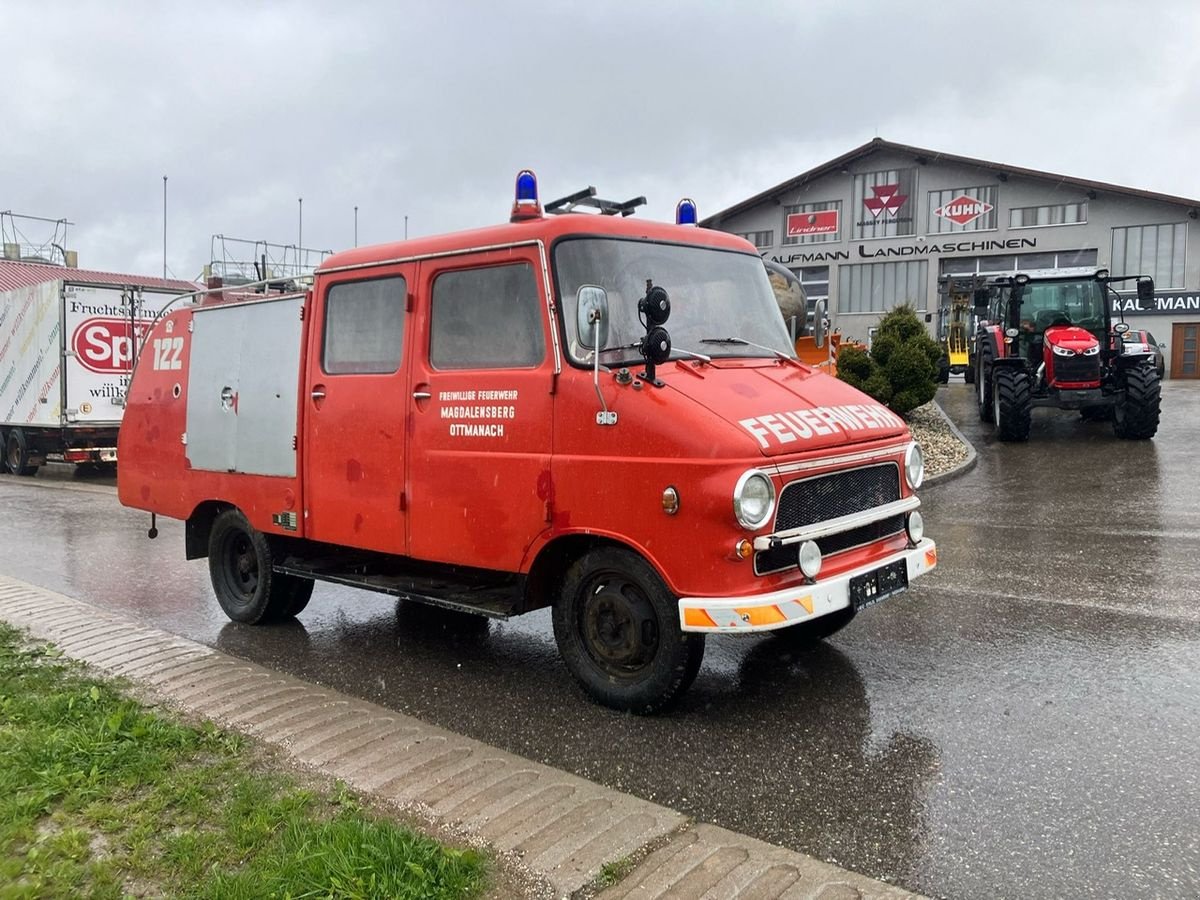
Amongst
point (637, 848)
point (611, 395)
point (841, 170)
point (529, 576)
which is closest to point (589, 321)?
point (611, 395)

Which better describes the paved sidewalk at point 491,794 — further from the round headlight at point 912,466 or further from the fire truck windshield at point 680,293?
the round headlight at point 912,466

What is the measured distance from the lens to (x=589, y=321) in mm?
4520

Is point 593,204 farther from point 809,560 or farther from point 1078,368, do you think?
point 1078,368

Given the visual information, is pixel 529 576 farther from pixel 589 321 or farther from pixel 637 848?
pixel 637 848

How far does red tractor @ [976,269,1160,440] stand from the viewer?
14.7m

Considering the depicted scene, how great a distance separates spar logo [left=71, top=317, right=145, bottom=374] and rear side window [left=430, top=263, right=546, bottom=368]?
14.0m

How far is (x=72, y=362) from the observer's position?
1653 centimetres

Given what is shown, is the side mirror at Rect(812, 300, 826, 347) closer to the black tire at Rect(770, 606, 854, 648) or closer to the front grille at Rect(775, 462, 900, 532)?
the front grille at Rect(775, 462, 900, 532)

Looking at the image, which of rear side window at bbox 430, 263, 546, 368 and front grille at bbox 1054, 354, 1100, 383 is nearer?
rear side window at bbox 430, 263, 546, 368

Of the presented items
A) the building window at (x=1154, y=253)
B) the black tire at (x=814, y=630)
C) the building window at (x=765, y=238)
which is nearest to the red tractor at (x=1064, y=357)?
the black tire at (x=814, y=630)

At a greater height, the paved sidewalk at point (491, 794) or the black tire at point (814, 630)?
the black tire at point (814, 630)

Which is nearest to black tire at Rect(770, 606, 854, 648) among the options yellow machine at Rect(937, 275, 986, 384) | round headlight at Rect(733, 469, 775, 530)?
round headlight at Rect(733, 469, 775, 530)

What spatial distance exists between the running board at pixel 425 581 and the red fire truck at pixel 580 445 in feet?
0.08

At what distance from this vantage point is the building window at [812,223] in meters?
37.1
